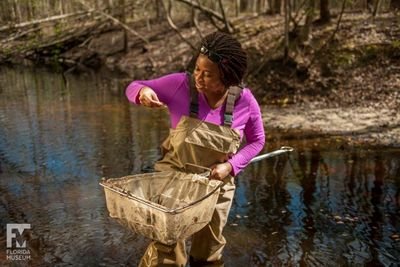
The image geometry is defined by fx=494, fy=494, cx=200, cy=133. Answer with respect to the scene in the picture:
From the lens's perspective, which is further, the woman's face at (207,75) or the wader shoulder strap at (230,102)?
the wader shoulder strap at (230,102)

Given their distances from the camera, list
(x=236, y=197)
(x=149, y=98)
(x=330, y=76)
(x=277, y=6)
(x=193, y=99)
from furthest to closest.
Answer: (x=277, y=6) → (x=330, y=76) → (x=236, y=197) → (x=193, y=99) → (x=149, y=98)

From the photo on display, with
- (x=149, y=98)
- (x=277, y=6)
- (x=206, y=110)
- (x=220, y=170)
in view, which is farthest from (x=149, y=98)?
(x=277, y=6)

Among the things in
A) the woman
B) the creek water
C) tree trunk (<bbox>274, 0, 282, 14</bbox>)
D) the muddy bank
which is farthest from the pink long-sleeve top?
tree trunk (<bbox>274, 0, 282, 14</bbox>)

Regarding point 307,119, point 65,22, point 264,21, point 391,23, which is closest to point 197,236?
point 307,119

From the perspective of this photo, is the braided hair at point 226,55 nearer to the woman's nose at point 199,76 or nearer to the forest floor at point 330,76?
the woman's nose at point 199,76

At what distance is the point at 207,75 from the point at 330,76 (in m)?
10.6

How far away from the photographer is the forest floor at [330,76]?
9.93 meters

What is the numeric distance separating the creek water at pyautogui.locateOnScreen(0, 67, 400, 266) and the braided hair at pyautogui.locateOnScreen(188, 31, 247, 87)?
200 cm

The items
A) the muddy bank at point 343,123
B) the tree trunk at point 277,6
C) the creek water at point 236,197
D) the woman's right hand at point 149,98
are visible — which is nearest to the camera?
the woman's right hand at point 149,98

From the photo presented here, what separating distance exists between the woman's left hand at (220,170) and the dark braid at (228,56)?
54 centimetres

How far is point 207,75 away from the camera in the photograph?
3076 millimetres

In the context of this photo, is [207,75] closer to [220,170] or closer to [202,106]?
[202,106]

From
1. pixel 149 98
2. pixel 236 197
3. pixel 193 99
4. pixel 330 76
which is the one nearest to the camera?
pixel 149 98

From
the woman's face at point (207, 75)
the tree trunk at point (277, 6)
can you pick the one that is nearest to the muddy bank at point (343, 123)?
the woman's face at point (207, 75)
